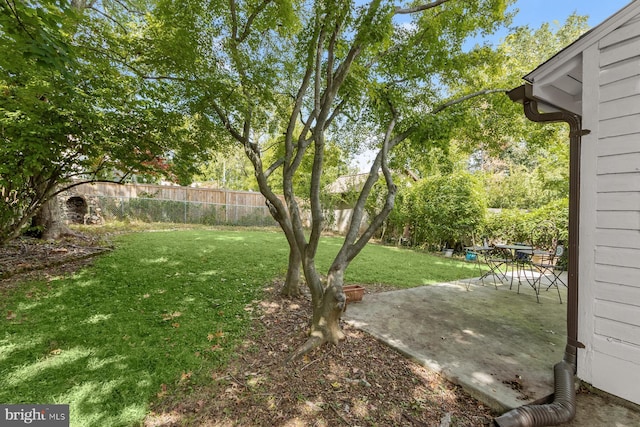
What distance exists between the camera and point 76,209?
11.1 meters

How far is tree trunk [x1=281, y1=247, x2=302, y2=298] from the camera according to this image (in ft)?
14.2

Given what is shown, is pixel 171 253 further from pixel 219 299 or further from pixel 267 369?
pixel 267 369

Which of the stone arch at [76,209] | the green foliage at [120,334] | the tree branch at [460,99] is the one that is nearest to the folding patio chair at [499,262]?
the tree branch at [460,99]

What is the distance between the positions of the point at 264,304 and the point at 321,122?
2.59 meters

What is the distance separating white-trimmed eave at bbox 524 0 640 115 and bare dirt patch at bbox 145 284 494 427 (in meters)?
2.88

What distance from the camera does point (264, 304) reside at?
13.3ft

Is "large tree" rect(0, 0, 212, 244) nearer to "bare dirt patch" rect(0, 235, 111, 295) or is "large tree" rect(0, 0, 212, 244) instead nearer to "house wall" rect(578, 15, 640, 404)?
"bare dirt patch" rect(0, 235, 111, 295)

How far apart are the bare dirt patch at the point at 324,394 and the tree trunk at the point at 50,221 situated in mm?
6861

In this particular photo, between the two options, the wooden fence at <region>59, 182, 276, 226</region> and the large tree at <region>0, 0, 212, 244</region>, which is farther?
the wooden fence at <region>59, 182, 276, 226</region>

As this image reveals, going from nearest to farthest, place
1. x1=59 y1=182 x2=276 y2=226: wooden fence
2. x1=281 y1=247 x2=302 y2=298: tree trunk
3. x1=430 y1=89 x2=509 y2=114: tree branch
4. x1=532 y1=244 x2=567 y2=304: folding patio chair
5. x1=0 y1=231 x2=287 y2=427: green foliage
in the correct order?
x1=0 y1=231 x2=287 y2=427: green foliage
x1=430 y1=89 x2=509 y2=114: tree branch
x1=281 y1=247 x2=302 y2=298: tree trunk
x1=532 y1=244 x2=567 y2=304: folding patio chair
x1=59 y1=182 x2=276 y2=226: wooden fence

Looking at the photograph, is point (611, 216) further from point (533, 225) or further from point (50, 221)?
point (50, 221)

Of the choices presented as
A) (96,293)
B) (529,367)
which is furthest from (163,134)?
(529,367)

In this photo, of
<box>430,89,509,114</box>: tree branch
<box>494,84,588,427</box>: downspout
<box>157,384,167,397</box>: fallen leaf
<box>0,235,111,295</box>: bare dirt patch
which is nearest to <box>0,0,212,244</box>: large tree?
<box>0,235,111,295</box>: bare dirt patch

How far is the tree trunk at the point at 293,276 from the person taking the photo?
4320 millimetres
